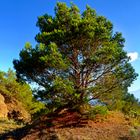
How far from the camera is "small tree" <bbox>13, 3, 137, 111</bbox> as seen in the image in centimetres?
2391

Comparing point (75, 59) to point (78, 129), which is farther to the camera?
point (75, 59)

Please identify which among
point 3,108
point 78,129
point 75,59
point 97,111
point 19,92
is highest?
point 19,92

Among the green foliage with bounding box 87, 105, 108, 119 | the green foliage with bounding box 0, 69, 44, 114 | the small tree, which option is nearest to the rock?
the green foliage with bounding box 0, 69, 44, 114

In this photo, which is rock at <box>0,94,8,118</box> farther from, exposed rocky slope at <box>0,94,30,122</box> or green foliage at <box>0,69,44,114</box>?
green foliage at <box>0,69,44,114</box>

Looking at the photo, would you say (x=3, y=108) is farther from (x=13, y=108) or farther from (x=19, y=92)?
(x=19, y=92)

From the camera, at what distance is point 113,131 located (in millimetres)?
23281

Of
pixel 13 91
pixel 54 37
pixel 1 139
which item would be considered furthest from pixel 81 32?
pixel 13 91

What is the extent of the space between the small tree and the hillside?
1387 mm

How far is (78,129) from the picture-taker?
2386 cm

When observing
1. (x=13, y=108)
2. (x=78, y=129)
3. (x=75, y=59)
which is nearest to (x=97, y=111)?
(x=78, y=129)

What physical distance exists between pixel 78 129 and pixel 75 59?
501 cm

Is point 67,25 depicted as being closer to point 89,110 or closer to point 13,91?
point 89,110

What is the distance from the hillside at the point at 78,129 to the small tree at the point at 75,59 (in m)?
1.39

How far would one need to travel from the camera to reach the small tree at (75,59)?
941 inches
